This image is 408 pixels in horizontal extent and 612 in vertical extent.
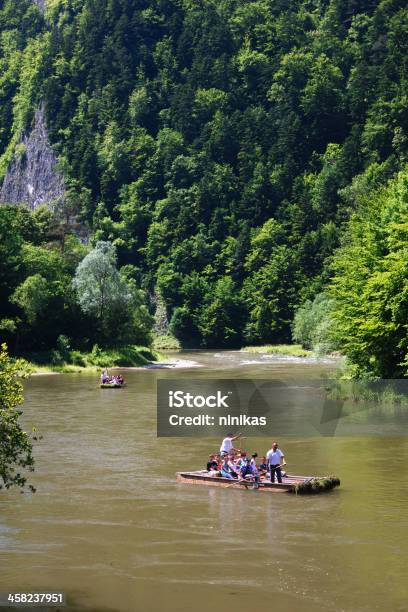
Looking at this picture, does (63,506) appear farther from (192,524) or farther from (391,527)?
(391,527)

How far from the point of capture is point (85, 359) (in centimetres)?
11481

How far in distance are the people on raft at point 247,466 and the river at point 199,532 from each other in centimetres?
103

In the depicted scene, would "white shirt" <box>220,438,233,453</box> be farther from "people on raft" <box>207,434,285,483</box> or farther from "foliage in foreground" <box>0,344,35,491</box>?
"foliage in foreground" <box>0,344,35,491</box>

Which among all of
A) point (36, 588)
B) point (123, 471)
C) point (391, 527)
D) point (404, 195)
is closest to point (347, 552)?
point (391, 527)

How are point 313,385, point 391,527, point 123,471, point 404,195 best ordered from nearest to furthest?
point 391,527
point 123,471
point 404,195
point 313,385

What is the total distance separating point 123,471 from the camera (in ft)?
155

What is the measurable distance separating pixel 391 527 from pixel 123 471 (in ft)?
49.2

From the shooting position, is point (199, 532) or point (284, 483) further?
point (284, 483)

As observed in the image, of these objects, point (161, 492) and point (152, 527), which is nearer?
point (152, 527)
